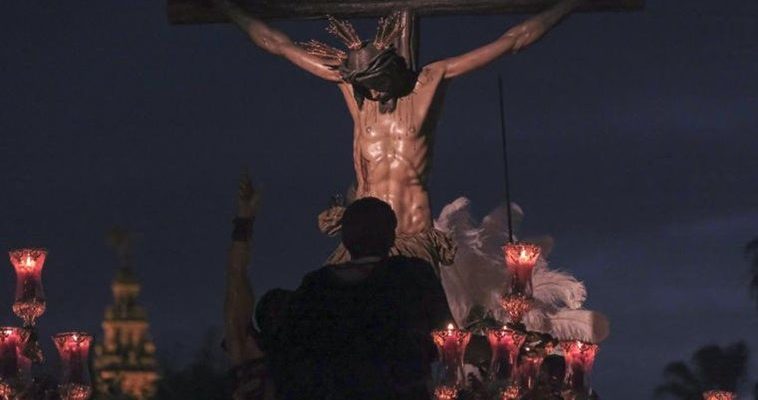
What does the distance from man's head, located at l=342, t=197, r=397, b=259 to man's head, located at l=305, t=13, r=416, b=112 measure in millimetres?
3965

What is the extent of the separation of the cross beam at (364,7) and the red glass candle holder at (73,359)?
10.1 feet

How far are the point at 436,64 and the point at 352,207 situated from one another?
15.4ft

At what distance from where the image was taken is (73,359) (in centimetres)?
949

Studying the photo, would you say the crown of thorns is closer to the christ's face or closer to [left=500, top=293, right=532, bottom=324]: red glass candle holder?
the christ's face

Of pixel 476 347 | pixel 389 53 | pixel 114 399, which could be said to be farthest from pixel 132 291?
pixel 476 347

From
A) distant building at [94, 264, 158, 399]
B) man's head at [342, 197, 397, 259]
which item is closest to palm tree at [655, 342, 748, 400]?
distant building at [94, 264, 158, 399]

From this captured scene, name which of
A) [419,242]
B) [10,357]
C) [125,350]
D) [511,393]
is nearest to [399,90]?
[419,242]

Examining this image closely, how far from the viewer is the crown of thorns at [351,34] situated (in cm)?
1124

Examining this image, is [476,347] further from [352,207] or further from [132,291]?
[132,291]

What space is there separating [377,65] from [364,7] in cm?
111

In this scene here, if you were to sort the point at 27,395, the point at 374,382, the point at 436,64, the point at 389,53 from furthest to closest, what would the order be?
the point at 436,64
the point at 389,53
the point at 27,395
the point at 374,382

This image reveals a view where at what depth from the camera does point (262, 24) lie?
39.4 ft

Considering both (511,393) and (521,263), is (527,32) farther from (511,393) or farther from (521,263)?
(511,393)

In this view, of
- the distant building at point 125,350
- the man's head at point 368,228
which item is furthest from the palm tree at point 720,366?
the man's head at point 368,228
